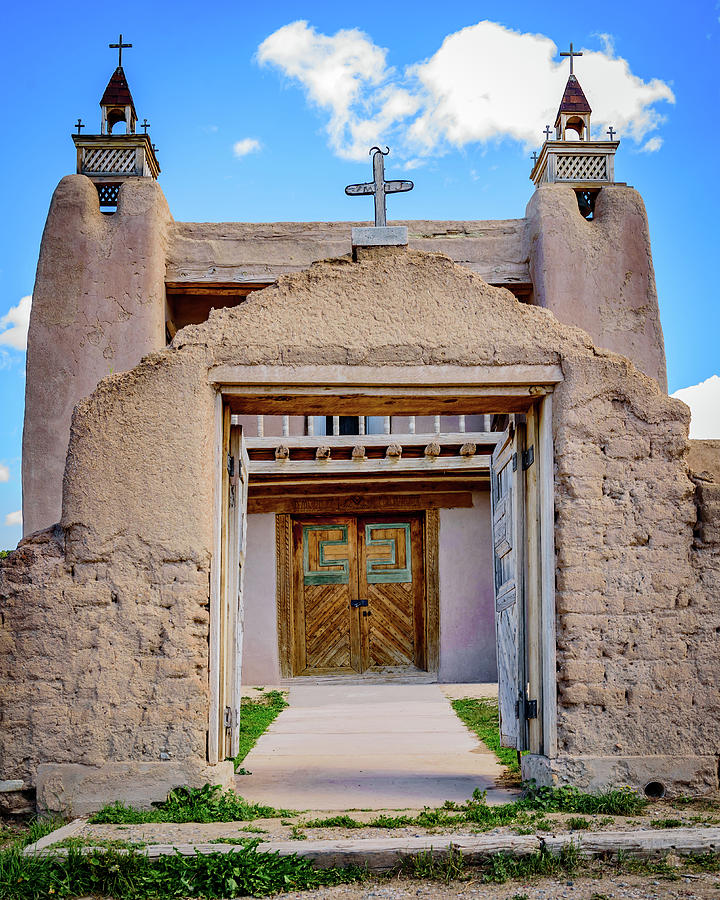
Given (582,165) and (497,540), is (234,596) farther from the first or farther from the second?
(582,165)

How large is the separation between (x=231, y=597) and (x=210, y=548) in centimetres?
78

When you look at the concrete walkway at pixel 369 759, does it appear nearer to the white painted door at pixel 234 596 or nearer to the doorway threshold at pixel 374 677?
the white painted door at pixel 234 596

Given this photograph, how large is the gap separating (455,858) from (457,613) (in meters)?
9.61

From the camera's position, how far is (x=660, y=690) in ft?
18.3

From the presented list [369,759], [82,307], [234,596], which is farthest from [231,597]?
[82,307]

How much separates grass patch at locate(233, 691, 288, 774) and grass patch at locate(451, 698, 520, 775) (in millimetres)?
2141

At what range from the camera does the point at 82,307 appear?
1107 centimetres

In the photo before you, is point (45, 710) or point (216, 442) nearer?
point (45, 710)

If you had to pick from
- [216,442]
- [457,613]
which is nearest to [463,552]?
[457,613]

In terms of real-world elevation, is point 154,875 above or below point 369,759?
above

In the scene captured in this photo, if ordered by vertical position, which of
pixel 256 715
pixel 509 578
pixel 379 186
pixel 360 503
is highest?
pixel 379 186

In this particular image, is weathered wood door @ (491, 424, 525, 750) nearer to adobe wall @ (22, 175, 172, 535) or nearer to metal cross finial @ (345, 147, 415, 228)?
metal cross finial @ (345, 147, 415, 228)

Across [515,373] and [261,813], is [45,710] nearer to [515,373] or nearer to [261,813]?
[261,813]

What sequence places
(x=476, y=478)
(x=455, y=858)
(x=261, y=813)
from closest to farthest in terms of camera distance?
(x=455, y=858) < (x=261, y=813) < (x=476, y=478)
